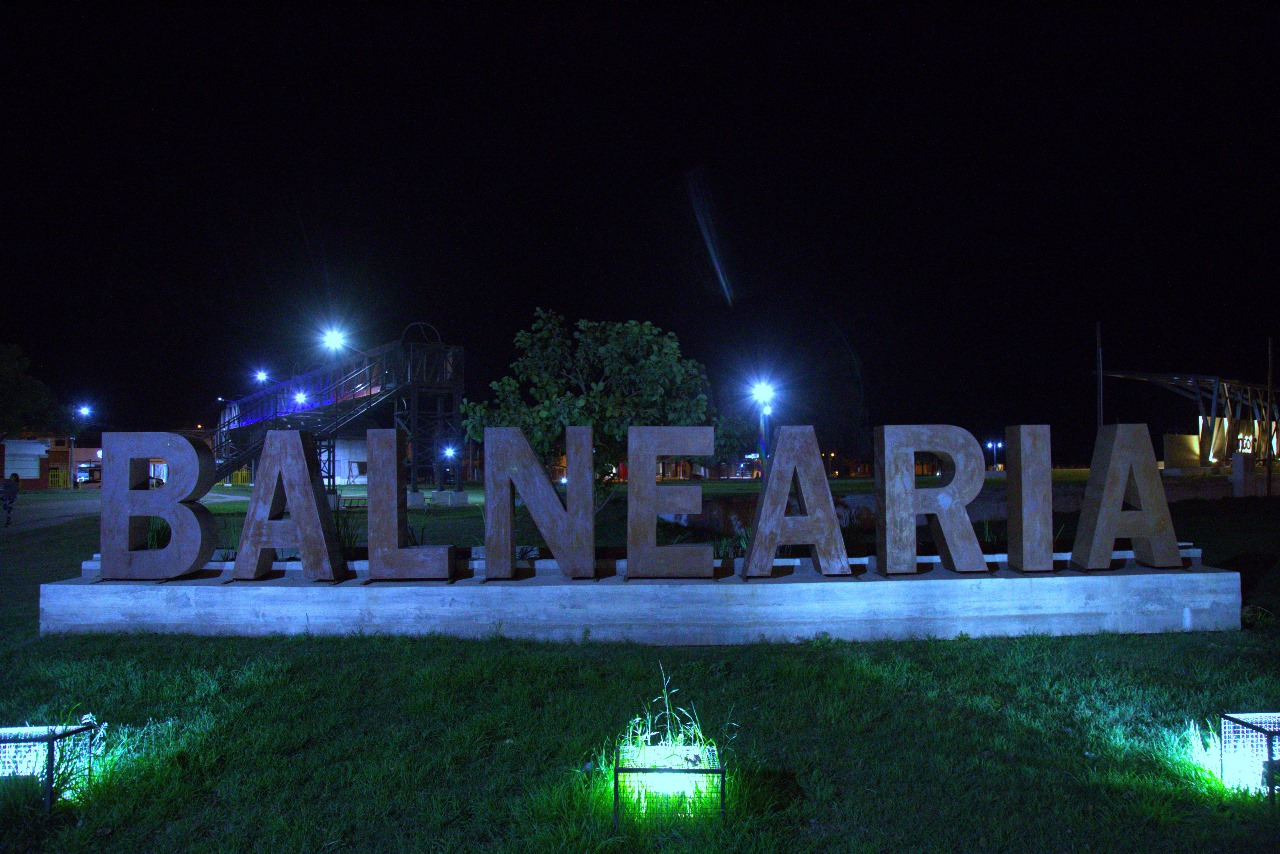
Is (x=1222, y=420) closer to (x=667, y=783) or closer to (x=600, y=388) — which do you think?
(x=600, y=388)

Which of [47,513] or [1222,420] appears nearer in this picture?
[47,513]

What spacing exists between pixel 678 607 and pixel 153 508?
20.4 feet

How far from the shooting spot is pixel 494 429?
8906 millimetres

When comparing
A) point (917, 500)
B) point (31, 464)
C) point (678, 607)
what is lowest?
point (678, 607)

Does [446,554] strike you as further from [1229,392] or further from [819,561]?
[1229,392]

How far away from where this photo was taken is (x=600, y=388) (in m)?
12.6

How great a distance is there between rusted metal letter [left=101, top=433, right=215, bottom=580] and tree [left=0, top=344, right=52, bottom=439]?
54672 mm

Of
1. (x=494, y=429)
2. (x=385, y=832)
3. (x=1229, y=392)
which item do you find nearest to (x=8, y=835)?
(x=385, y=832)

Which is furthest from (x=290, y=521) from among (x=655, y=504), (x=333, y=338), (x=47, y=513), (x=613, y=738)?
(x=333, y=338)

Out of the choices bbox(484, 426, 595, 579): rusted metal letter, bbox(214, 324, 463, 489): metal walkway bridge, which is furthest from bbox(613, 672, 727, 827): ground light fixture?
bbox(214, 324, 463, 489): metal walkway bridge

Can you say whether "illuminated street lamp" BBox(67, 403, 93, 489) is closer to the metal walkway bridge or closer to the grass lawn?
the metal walkway bridge

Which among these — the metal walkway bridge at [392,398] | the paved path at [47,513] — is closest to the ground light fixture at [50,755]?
the paved path at [47,513]

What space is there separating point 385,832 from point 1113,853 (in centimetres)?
399

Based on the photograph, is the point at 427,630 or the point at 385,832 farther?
the point at 427,630
